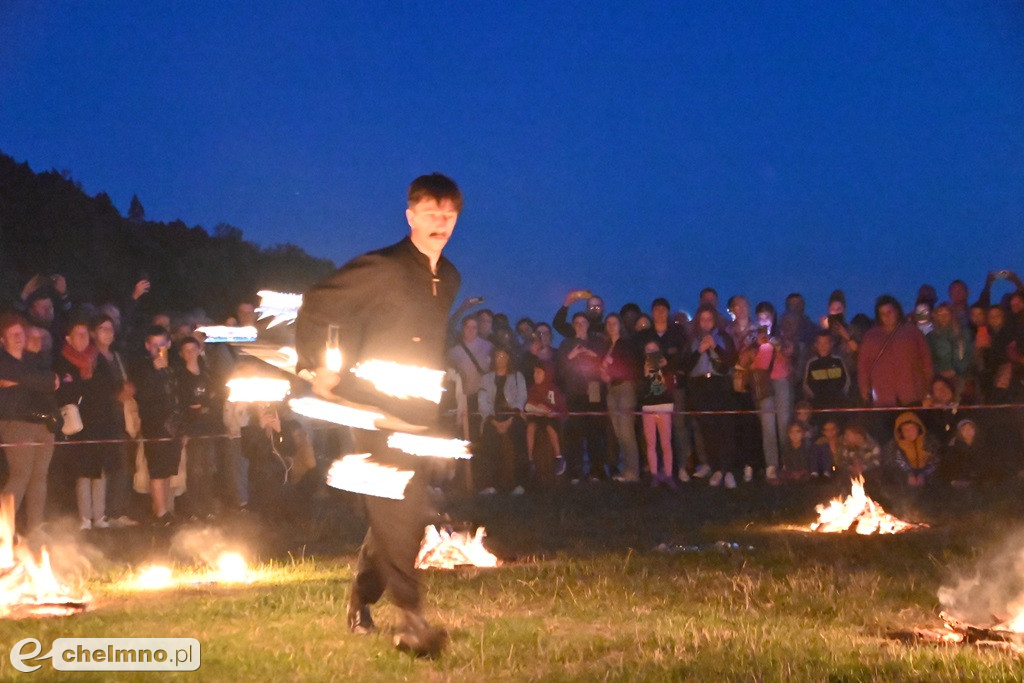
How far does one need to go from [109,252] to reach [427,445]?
88.8ft

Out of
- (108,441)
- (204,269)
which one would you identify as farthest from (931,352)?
(204,269)

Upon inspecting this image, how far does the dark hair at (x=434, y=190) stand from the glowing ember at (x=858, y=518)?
6442mm

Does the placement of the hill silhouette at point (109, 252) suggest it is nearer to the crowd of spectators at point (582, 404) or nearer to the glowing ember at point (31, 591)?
the crowd of spectators at point (582, 404)

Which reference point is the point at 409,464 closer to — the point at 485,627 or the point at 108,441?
the point at 485,627

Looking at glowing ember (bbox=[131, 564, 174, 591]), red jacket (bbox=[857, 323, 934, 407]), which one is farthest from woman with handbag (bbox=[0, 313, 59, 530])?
red jacket (bbox=[857, 323, 934, 407])

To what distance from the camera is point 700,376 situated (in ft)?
52.9

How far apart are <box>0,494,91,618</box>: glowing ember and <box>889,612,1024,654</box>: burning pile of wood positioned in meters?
4.77

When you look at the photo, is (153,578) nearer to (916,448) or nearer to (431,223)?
(431,223)

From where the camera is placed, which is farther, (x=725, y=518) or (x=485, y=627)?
(x=725, y=518)

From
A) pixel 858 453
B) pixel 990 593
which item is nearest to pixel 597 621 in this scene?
pixel 990 593

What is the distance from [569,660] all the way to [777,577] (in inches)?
120

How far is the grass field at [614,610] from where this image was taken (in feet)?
19.7

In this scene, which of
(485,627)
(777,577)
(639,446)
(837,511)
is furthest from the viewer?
(639,446)

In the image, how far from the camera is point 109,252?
3139cm
